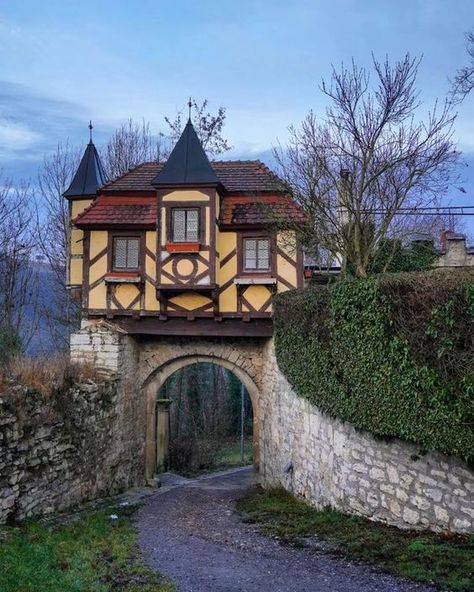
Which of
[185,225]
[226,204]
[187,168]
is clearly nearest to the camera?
[185,225]

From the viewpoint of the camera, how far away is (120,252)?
12.5 metres

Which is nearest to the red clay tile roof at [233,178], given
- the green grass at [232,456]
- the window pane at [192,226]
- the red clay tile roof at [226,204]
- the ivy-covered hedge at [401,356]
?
the red clay tile roof at [226,204]

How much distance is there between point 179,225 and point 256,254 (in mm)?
1785

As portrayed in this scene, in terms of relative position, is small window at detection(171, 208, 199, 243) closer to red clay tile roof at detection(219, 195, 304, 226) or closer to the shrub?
red clay tile roof at detection(219, 195, 304, 226)

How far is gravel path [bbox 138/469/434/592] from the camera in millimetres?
4844

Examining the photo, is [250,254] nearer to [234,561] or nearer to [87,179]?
[87,179]

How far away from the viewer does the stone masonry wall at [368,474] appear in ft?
18.6

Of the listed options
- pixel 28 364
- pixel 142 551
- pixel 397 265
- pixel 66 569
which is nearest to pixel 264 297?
pixel 397 265

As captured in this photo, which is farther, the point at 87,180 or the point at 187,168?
the point at 87,180

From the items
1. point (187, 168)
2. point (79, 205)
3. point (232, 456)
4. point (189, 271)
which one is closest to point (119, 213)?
point (187, 168)

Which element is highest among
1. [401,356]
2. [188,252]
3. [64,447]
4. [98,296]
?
[188,252]

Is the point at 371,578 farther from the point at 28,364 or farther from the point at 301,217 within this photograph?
the point at 301,217

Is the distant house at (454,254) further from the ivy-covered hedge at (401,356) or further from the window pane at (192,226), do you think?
the ivy-covered hedge at (401,356)

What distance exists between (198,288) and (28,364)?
3.93 meters
